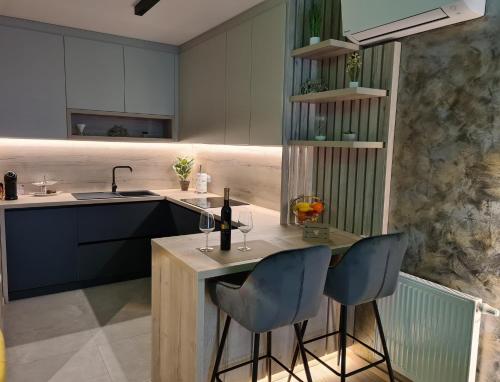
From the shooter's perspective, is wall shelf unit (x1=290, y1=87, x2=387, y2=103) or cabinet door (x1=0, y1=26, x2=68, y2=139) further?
cabinet door (x1=0, y1=26, x2=68, y2=139)

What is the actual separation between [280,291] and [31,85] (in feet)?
10.1

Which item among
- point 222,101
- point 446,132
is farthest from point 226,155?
point 446,132

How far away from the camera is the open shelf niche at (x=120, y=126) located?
3852mm

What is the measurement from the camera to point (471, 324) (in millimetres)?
1892

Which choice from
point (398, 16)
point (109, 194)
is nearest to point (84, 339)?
point (109, 194)

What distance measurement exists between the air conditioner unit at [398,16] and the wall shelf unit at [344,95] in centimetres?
32

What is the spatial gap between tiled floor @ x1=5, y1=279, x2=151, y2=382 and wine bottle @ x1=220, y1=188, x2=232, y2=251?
1030mm

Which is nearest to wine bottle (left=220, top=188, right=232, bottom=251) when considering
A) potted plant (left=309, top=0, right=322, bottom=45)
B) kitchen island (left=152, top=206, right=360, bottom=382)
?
kitchen island (left=152, top=206, right=360, bottom=382)

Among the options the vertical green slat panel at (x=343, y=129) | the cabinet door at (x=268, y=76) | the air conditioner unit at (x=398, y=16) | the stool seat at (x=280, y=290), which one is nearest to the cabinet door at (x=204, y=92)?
the cabinet door at (x=268, y=76)

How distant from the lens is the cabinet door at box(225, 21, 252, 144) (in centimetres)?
297

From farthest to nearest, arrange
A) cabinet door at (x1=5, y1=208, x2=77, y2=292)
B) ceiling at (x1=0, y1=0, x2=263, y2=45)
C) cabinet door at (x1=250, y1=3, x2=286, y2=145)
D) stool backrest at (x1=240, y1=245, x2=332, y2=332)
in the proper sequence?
cabinet door at (x1=5, y1=208, x2=77, y2=292)
ceiling at (x1=0, y1=0, x2=263, y2=45)
cabinet door at (x1=250, y1=3, x2=286, y2=145)
stool backrest at (x1=240, y1=245, x2=332, y2=332)

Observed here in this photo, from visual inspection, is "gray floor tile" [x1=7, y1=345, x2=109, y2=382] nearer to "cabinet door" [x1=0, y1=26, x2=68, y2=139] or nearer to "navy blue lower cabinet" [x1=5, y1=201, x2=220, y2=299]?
"navy blue lower cabinet" [x1=5, y1=201, x2=220, y2=299]

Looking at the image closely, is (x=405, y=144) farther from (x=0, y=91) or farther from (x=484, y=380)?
(x=0, y=91)

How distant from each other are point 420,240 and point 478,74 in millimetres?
929
